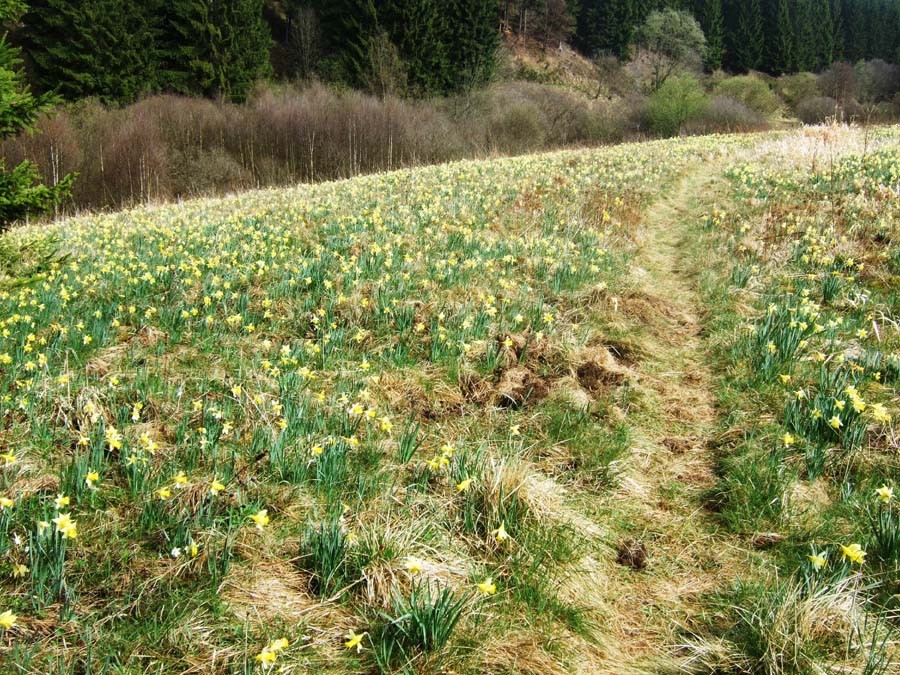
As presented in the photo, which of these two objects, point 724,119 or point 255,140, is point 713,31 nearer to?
point 724,119

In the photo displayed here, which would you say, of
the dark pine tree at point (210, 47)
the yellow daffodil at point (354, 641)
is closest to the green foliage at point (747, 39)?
the dark pine tree at point (210, 47)

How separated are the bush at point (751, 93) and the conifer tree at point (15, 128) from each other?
53535 millimetres

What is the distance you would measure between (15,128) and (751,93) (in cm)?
5682

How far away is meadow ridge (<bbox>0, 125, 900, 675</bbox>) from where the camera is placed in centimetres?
248

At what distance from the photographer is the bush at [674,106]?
3941 cm

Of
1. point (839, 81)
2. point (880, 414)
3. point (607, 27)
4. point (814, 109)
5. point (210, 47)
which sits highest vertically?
point (607, 27)

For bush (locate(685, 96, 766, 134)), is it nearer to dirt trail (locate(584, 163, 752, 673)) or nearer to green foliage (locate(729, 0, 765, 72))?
dirt trail (locate(584, 163, 752, 673))

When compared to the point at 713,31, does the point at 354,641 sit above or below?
below

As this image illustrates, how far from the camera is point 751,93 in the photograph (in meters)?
49.9

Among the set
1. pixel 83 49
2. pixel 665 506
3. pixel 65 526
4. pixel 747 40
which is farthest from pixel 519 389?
pixel 747 40

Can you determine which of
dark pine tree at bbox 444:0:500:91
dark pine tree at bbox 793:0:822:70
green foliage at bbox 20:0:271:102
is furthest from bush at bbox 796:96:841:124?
green foliage at bbox 20:0:271:102

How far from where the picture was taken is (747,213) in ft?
33.9

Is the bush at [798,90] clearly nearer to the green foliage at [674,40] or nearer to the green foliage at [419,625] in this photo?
the green foliage at [674,40]

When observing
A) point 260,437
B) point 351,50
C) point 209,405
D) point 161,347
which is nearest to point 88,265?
point 161,347
